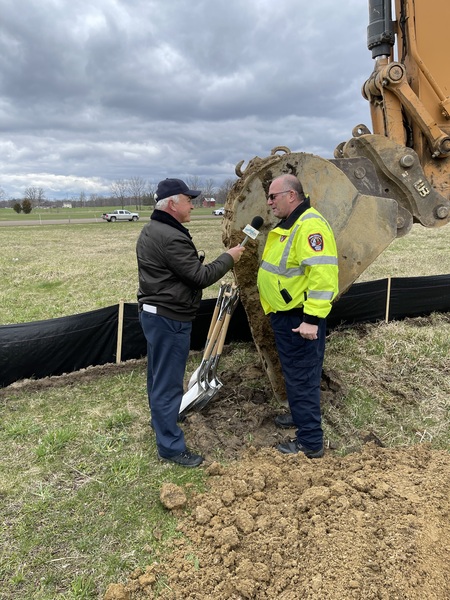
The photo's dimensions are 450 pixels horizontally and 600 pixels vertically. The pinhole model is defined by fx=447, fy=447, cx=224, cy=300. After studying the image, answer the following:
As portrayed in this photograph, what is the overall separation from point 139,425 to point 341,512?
7.06 ft

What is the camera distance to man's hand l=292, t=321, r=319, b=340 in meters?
3.14

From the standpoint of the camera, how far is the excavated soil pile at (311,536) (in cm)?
221

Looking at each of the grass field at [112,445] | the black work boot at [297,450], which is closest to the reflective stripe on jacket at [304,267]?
the black work boot at [297,450]

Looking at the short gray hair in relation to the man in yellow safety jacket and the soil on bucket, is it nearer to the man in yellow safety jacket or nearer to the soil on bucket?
the man in yellow safety jacket

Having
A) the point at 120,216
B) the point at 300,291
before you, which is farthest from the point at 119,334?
the point at 120,216

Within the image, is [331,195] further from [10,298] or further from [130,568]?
[10,298]

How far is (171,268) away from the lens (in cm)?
328

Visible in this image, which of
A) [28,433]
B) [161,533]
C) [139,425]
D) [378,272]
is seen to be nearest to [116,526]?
[161,533]

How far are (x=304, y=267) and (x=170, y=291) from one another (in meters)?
1.00

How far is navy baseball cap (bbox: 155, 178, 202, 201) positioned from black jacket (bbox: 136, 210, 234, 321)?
132 millimetres

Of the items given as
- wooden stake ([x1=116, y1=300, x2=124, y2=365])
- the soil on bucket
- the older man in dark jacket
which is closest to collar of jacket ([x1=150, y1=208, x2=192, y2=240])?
the older man in dark jacket

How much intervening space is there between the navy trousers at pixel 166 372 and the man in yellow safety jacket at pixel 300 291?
75 centimetres

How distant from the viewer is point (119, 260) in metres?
14.8

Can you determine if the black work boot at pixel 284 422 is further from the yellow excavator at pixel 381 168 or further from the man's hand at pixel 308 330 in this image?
the man's hand at pixel 308 330
